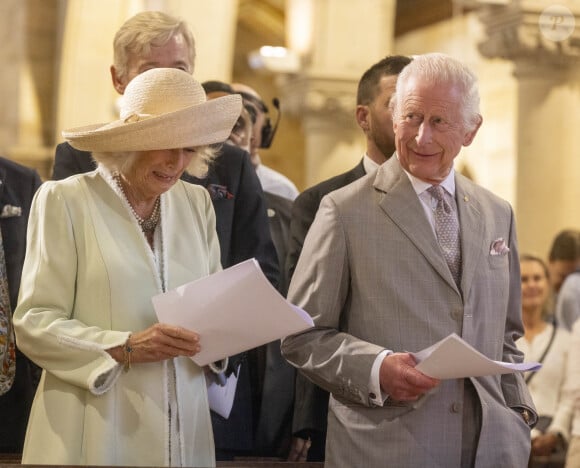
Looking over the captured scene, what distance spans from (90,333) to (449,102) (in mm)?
1143

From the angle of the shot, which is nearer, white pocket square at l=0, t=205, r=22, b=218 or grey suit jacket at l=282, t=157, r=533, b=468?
grey suit jacket at l=282, t=157, r=533, b=468

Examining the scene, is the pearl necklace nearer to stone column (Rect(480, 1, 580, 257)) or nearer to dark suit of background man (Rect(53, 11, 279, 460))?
dark suit of background man (Rect(53, 11, 279, 460))

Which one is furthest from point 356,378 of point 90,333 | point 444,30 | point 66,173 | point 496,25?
point 444,30

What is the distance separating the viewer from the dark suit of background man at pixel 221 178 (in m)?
4.43

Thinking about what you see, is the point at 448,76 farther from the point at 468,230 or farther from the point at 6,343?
the point at 6,343

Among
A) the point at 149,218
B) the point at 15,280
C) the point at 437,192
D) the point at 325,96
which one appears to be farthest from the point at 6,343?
the point at 325,96

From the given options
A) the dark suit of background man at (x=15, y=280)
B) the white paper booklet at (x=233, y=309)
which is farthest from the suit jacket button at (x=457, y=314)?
the dark suit of background man at (x=15, y=280)

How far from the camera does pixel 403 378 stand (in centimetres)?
360

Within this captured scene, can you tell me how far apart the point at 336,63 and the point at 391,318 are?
846cm

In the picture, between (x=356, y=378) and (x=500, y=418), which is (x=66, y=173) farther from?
(x=500, y=418)

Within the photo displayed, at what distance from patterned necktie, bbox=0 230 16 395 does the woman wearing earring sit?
1.98ft

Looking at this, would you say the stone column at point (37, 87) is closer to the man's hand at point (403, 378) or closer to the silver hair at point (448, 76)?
the silver hair at point (448, 76)

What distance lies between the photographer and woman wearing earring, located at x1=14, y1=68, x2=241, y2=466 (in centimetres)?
360

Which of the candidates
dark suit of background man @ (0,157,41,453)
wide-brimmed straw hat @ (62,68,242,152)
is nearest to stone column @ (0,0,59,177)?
dark suit of background man @ (0,157,41,453)
